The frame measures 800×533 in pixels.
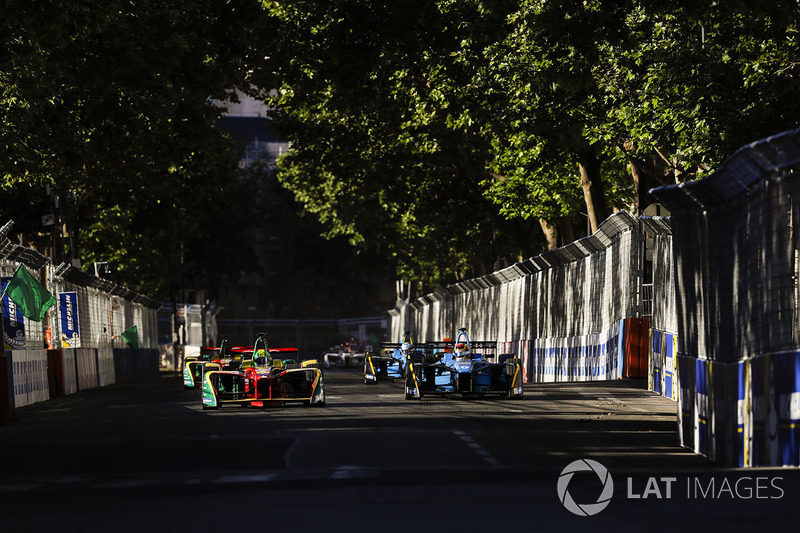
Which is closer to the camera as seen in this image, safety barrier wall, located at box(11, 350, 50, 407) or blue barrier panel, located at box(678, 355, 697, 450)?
blue barrier panel, located at box(678, 355, 697, 450)

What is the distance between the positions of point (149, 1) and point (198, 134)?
9899 millimetres

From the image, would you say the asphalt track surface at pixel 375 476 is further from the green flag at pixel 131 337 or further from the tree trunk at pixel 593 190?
the green flag at pixel 131 337

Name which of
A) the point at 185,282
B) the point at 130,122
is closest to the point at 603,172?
the point at 130,122

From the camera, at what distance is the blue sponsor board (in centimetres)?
2972

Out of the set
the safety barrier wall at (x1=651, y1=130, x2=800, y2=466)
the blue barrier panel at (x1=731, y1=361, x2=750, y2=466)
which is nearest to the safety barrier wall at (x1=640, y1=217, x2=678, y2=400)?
the safety barrier wall at (x1=651, y1=130, x2=800, y2=466)

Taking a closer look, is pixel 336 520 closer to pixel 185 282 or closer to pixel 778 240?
pixel 778 240

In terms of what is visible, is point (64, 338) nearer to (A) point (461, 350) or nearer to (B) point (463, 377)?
(A) point (461, 350)

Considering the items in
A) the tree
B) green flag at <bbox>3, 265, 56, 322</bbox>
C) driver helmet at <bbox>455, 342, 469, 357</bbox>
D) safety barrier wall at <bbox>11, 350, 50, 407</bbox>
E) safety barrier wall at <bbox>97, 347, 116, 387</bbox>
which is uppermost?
the tree

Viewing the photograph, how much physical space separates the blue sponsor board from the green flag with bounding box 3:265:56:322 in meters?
0.13

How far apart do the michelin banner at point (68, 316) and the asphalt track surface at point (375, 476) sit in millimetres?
20787

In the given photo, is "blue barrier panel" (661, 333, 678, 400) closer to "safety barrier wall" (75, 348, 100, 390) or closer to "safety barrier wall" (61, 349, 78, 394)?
"safety barrier wall" (61, 349, 78, 394)

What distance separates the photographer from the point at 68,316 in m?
43.0

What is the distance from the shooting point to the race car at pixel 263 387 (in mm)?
23938

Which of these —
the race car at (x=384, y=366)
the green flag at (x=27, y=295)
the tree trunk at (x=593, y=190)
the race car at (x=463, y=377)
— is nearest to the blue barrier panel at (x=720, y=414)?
the race car at (x=463, y=377)
